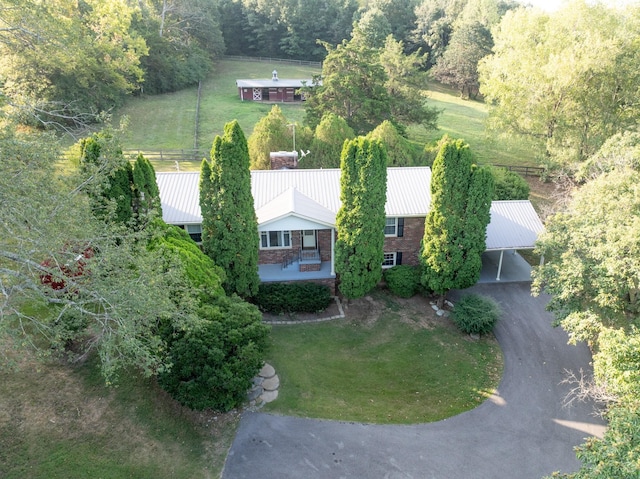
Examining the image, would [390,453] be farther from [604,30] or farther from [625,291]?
[604,30]

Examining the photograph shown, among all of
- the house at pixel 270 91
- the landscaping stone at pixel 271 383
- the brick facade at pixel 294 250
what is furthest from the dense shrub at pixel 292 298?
the house at pixel 270 91

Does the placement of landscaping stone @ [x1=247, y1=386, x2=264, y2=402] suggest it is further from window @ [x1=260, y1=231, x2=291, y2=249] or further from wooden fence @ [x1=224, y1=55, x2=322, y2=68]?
wooden fence @ [x1=224, y1=55, x2=322, y2=68]

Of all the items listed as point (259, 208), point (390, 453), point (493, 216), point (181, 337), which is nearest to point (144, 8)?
point (259, 208)

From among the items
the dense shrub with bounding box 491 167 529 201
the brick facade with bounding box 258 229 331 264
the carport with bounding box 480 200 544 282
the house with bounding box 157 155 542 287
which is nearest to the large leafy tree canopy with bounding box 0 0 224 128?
the house with bounding box 157 155 542 287

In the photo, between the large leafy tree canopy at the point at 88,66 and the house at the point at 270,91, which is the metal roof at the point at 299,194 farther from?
the house at the point at 270,91

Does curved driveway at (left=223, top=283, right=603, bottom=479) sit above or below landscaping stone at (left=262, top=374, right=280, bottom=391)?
below

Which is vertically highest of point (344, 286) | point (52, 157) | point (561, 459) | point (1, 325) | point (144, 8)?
point (144, 8)
